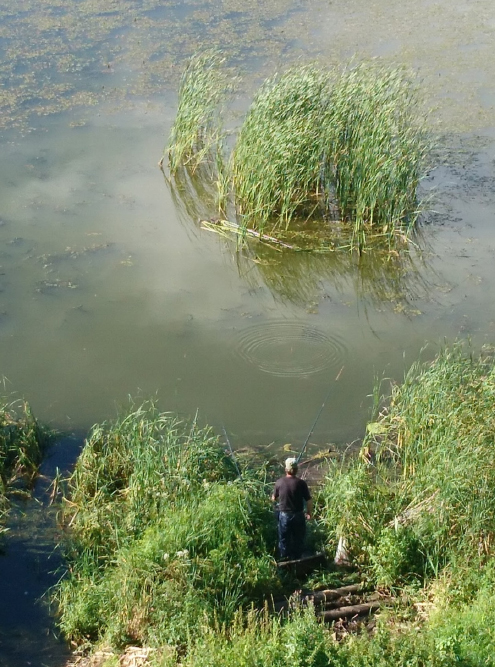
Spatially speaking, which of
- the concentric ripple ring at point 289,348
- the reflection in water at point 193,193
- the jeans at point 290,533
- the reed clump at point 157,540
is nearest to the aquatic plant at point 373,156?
the reflection in water at point 193,193

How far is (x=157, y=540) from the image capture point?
655 centimetres

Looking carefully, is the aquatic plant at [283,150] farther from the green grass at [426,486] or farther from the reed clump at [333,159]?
the green grass at [426,486]

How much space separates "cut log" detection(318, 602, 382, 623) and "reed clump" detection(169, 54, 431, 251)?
6329 millimetres

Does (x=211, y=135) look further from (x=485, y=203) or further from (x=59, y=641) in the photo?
(x=59, y=641)

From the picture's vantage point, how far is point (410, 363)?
977 cm

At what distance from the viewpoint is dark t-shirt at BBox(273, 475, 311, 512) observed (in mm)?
6816

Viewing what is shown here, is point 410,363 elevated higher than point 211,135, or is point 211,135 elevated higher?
point 211,135

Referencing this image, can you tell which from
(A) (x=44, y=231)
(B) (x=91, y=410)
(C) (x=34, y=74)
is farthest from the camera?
(C) (x=34, y=74)

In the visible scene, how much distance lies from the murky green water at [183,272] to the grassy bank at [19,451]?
59 centimetres

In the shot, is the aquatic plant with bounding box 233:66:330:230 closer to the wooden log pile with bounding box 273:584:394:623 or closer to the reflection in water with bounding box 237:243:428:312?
the reflection in water with bounding box 237:243:428:312

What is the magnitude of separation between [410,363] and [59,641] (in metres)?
5.14

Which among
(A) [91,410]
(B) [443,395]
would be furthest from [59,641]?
(B) [443,395]

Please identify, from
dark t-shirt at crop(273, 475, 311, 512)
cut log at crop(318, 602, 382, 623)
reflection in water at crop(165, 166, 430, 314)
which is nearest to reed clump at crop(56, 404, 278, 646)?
dark t-shirt at crop(273, 475, 311, 512)

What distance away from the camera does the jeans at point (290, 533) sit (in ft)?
22.5
